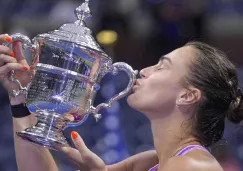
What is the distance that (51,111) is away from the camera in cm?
133

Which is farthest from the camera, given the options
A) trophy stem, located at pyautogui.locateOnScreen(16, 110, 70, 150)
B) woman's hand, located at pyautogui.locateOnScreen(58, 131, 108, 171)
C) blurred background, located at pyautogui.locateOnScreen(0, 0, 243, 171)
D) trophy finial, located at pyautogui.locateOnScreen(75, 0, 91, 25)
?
blurred background, located at pyautogui.locateOnScreen(0, 0, 243, 171)

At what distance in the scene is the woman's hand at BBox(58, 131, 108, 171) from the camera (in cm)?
118

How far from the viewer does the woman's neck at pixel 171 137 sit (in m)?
1.36

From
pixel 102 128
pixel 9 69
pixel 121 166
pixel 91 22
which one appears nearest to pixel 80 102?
pixel 9 69

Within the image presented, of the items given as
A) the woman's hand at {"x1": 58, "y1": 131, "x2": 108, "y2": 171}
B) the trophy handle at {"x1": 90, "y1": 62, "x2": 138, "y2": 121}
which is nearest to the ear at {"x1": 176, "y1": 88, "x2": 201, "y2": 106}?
the trophy handle at {"x1": 90, "y1": 62, "x2": 138, "y2": 121}

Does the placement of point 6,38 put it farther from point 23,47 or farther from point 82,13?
point 82,13

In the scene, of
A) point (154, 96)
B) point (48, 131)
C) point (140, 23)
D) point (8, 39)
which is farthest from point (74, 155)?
point (140, 23)

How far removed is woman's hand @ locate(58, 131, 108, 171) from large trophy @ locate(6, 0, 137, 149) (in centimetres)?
8

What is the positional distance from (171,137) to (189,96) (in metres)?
0.12

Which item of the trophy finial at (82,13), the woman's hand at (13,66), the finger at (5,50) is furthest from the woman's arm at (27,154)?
the trophy finial at (82,13)

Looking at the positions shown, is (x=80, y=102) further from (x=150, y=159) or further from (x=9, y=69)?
(x=150, y=159)

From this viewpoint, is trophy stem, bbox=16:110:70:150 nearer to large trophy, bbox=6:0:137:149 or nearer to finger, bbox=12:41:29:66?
large trophy, bbox=6:0:137:149

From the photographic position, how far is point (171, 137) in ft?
4.48

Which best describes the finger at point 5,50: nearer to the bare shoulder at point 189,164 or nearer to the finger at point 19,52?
the finger at point 19,52
